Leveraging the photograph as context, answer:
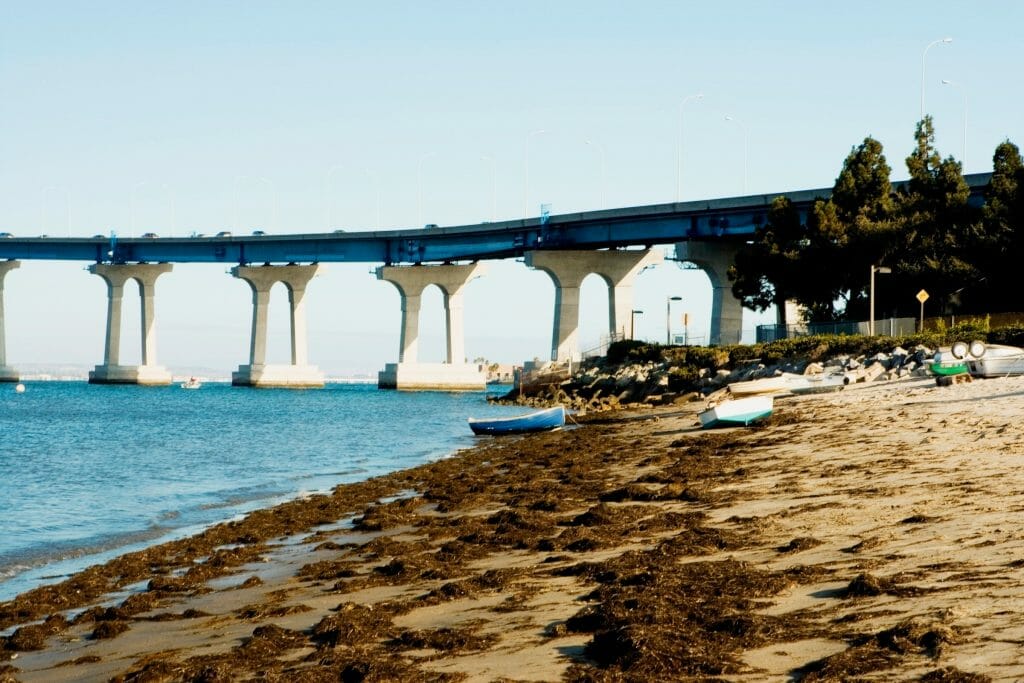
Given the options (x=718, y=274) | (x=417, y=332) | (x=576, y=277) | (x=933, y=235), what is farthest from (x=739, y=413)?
(x=417, y=332)

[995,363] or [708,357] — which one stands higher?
[995,363]

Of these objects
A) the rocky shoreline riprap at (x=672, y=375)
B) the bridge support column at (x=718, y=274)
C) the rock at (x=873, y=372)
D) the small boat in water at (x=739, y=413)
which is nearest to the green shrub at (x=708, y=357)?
the rocky shoreline riprap at (x=672, y=375)

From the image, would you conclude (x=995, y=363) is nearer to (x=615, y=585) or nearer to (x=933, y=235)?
(x=615, y=585)

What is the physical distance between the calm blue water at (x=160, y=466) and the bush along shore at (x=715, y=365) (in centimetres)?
910

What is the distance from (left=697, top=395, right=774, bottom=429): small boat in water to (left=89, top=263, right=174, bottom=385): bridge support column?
471 ft

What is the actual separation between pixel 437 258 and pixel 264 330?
1339 inches

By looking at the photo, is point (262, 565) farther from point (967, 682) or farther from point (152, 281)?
point (152, 281)

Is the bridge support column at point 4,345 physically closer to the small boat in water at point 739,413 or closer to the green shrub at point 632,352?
the green shrub at point 632,352

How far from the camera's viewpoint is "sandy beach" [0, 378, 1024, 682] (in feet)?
36.4

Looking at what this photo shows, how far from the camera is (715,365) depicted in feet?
265

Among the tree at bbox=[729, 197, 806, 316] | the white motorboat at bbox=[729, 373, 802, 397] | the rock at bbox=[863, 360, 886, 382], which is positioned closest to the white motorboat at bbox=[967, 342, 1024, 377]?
the white motorboat at bbox=[729, 373, 802, 397]

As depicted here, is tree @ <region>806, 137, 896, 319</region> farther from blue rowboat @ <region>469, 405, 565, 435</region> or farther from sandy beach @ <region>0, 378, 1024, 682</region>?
sandy beach @ <region>0, 378, 1024, 682</region>

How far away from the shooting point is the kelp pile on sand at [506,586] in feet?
37.2

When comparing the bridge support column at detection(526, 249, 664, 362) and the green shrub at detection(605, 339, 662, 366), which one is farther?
the bridge support column at detection(526, 249, 664, 362)
